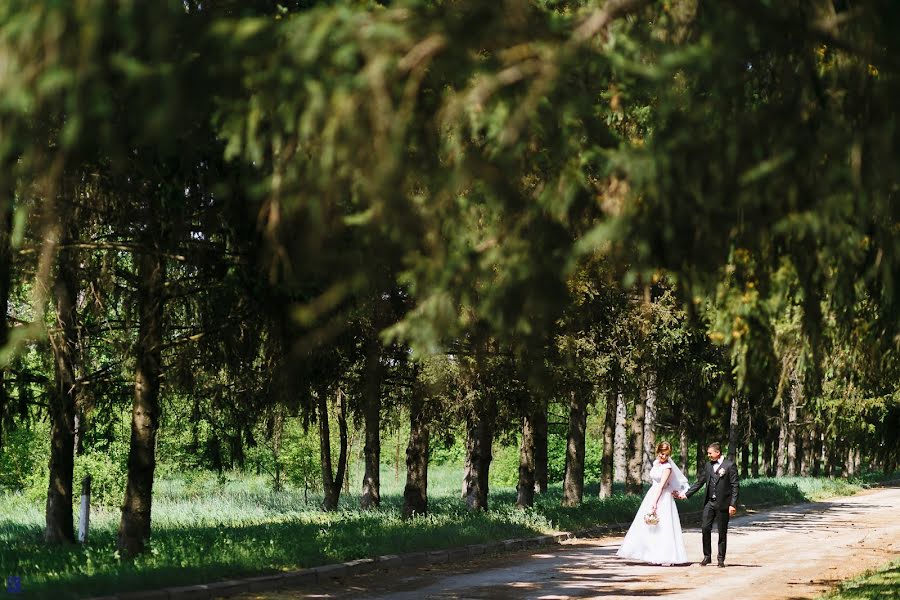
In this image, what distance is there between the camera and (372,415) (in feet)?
80.0

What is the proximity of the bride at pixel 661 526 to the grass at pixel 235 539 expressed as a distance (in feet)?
9.58

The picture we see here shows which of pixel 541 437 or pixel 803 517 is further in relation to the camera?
pixel 803 517

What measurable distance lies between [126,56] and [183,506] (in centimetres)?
2667

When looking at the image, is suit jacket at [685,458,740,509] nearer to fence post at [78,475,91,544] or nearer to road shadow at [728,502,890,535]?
road shadow at [728,502,890,535]

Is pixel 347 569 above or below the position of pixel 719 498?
below

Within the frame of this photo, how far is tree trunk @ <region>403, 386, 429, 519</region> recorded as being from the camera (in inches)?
964

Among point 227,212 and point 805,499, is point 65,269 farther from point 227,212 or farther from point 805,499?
point 805,499

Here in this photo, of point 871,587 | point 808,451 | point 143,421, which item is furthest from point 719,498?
point 808,451

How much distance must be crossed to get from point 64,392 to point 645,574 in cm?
874

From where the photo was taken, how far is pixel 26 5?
17.2 ft

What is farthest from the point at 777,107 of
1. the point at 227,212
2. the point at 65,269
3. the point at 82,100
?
the point at 65,269

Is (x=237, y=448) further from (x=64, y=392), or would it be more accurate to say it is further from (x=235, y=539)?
(x=64, y=392)

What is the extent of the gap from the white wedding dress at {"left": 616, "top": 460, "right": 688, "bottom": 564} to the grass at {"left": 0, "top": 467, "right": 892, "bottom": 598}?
9.49ft

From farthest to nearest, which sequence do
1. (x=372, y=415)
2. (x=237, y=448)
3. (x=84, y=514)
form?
(x=372, y=415), (x=84, y=514), (x=237, y=448)
